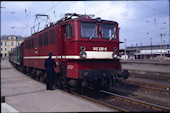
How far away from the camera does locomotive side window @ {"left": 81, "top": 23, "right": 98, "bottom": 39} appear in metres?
8.96

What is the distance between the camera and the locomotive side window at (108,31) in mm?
9555

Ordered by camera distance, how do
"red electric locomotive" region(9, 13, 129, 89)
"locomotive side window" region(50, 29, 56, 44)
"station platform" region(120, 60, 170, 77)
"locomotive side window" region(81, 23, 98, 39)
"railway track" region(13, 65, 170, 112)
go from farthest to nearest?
"station platform" region(120, 60, 170, 77)
"locomotive side window" region(50, 29, 56, 44)
"locomotive side window" region(81, 23, 98, 39)
"red electric locomotive" region(9, 13, 129, 89)
"railway track" region(13, 65, 170, 112)

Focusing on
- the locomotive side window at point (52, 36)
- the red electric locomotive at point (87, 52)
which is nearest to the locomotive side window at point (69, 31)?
the red electric locomotive at point (87, 52)

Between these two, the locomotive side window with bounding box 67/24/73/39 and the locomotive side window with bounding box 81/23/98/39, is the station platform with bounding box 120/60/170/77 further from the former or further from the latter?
the locomotive side window with bounding box 67/24/73/39

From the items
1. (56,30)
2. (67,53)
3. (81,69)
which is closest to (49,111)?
(81,69)

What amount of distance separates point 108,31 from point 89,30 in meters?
Result: 1.10

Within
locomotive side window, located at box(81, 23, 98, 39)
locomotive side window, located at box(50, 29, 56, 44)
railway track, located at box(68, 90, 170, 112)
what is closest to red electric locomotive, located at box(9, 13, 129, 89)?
locomotive side window, located at box(81, 23, 98, 39)

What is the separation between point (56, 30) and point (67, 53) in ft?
5.35

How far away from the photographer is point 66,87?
405 inches

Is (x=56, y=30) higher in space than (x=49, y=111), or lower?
higher

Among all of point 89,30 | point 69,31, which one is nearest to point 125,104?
point 89,30

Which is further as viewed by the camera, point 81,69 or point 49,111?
point 81,69

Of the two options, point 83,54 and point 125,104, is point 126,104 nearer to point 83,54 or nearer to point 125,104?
point 125,104

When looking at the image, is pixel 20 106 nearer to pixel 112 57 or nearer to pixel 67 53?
pixel 67 53
